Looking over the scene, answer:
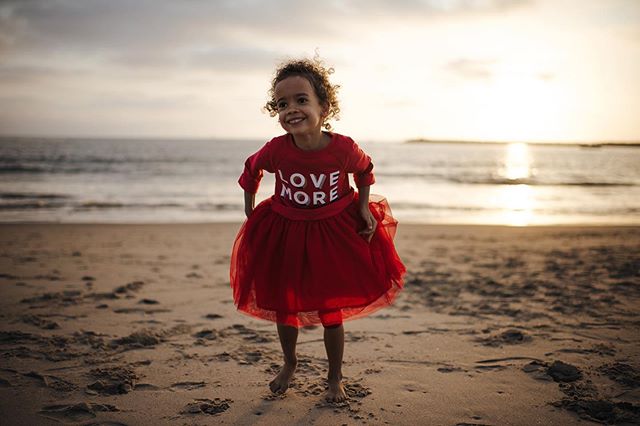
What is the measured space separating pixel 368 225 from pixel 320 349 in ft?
3.78

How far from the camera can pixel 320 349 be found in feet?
10.5

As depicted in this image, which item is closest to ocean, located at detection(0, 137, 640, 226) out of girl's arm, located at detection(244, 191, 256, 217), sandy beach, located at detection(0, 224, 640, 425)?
sandy beach, located at detection(0, 224, 640, 425)

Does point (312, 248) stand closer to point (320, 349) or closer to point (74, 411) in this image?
point (320, 349)

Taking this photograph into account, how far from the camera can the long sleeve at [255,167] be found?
252 centimetres

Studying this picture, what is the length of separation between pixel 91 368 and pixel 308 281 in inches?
58.3

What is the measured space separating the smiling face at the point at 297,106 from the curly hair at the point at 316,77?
52 millimetres

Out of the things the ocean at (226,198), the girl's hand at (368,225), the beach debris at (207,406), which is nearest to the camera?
the beach debris at (207,406)

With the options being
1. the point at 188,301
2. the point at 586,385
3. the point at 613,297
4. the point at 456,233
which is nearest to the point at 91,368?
the point at 188,301

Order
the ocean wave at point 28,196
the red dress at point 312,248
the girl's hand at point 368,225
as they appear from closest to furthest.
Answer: the red dress at point 312,248 → the girl's hand at point 368,225 → the ocean wave at point 28,196

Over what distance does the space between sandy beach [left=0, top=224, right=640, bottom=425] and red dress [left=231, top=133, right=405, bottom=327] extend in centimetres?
52

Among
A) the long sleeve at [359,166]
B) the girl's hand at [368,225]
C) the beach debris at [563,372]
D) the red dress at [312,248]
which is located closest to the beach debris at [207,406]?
the red dress at [312,248]

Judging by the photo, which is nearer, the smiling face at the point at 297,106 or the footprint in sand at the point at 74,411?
the footprint in sand at the point at 74,411

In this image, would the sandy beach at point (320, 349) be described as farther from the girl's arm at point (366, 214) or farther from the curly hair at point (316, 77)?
the curly hair at point (316, 77)

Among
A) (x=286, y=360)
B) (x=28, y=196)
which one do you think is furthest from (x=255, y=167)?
(x=28, y=196)
